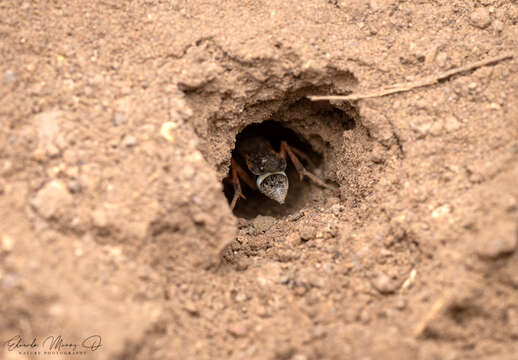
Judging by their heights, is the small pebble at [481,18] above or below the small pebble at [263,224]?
above

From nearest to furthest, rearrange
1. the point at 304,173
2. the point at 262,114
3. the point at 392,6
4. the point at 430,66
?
1. the point at 430,66
2. the point at 392,6
3. the point at 262,114
4. the point at 304,173

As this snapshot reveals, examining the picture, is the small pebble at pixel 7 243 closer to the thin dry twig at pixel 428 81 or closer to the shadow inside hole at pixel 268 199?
the thin dry twig at pixel 428 81

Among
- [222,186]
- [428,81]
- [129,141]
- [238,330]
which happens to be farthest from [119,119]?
[428,81]

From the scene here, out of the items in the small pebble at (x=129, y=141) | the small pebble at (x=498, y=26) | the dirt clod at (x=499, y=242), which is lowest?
the small pebble at (x=129, y=141)

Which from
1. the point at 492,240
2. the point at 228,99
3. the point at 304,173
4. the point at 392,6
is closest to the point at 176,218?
the point at 228,99

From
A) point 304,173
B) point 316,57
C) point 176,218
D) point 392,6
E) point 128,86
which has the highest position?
point 392,6

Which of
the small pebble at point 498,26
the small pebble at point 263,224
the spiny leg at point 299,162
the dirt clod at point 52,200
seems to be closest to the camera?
the dirt clod at point 52,200

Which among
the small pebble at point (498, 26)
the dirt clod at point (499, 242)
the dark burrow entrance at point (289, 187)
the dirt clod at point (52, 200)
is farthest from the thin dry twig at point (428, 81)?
the dirt clod at point (52, 200)

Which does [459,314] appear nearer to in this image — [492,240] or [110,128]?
[492,240]
